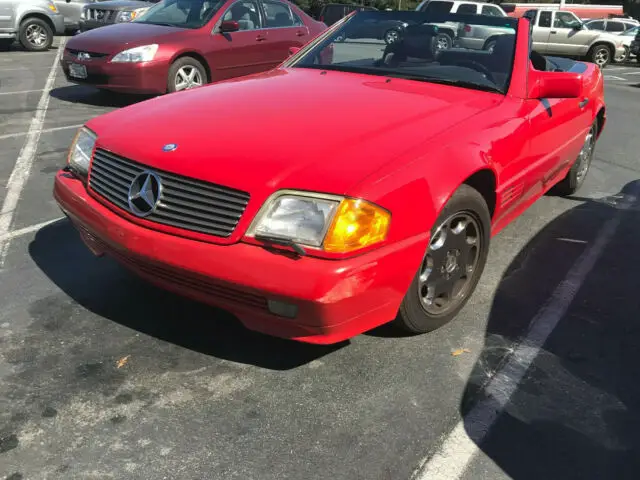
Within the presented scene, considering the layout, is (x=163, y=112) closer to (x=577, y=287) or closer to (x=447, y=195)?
(x=447, y=195)

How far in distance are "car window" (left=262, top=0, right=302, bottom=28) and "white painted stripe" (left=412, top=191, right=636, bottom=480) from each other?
6.43m

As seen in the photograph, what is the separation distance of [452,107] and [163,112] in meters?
1.44

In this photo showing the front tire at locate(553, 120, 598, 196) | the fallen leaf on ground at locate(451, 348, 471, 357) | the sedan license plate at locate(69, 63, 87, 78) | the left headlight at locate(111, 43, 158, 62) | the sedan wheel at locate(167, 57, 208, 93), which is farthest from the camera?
the sedan wheel at locate(167, 57, 208, 93)

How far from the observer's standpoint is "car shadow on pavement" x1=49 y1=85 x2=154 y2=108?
864 centimetres

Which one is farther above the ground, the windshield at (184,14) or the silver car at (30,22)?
the windshield at (184,14)

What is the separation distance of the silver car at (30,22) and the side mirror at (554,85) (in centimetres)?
1317

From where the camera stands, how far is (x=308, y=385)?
2.68m

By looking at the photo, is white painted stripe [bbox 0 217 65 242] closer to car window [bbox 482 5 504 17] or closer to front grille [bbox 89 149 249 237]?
front grille [bbox 89 149 249 237]

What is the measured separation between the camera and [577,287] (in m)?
3.70

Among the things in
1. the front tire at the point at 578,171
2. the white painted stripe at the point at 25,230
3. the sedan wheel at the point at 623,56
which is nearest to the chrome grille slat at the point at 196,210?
the white painted stripe at the point at 25,230

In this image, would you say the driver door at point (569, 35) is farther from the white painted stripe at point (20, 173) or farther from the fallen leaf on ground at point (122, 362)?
the fallen leaf on ground at point (122, 362)

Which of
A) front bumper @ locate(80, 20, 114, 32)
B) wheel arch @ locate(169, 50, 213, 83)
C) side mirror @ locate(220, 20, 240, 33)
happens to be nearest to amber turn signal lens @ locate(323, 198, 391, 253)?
wheel arch @ locate(169, 50, 213, 83)

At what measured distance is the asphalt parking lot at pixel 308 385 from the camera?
2254 mm

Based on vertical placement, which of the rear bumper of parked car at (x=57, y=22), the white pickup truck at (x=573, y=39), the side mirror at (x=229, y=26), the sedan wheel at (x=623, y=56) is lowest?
the sedan wheel at (x=623, y=56)
